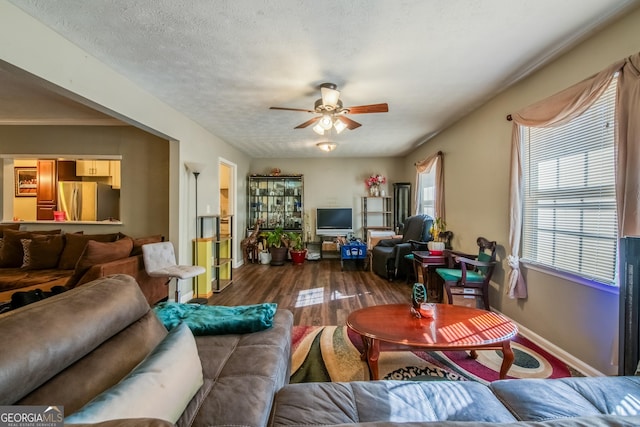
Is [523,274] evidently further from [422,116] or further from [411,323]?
[422,116]

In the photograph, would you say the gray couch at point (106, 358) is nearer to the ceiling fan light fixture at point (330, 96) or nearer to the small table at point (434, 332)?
the small table at point (434, 332)

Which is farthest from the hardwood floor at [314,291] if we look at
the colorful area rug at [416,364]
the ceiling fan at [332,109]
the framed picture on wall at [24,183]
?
the framed picture on wall at [24,183]

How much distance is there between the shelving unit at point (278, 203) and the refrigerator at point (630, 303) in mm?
5514

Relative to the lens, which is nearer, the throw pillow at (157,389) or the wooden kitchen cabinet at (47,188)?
the throw pillow at (157,389)

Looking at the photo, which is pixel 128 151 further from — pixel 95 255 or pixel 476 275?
pixel 476 275

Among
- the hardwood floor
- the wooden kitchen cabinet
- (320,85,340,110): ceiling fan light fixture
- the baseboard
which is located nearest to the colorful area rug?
the baseboard

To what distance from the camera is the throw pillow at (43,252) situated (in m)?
3.22

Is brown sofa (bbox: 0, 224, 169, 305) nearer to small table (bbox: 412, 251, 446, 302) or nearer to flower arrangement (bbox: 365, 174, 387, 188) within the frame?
small table (bbox: 412, 251, 446, 302)

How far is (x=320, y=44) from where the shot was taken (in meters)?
2.06

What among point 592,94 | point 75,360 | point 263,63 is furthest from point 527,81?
point 75,360

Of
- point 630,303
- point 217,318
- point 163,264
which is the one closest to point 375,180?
point 163,264

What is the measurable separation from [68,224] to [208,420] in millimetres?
4549

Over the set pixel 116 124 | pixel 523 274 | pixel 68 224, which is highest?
pixel 116 124

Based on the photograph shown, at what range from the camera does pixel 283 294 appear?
3926 millimetres
